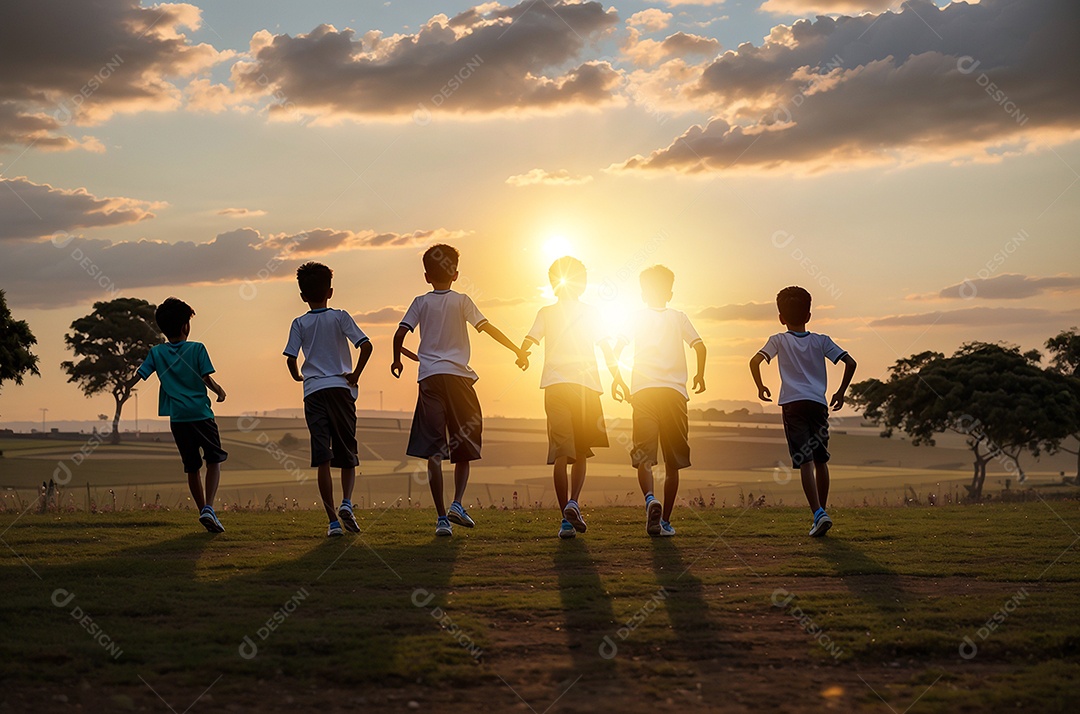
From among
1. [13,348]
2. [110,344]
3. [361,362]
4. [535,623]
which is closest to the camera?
[535,623]

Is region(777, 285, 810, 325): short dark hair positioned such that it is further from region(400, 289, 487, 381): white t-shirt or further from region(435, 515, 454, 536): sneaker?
region(435, 515, 454, 536): sneaker

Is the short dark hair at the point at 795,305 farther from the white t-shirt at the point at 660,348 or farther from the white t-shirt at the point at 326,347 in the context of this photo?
the white t-shirt at the point at 326,347

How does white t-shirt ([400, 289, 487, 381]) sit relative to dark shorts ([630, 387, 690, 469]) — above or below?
above

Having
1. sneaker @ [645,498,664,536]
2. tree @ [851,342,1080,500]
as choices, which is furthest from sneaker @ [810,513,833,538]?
tree @ [851,342,1080,500]

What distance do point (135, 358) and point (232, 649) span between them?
7099 cm

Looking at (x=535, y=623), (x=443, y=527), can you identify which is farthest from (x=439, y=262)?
(x=535, y=623)

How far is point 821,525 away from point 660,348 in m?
2.37

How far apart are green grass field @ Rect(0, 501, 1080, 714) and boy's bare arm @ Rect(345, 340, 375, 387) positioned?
1.54 meters

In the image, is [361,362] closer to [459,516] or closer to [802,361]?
[459,516]

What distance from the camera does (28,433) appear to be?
322ft

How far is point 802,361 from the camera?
10211 millimetres

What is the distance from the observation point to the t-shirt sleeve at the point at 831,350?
→ 10219 mm

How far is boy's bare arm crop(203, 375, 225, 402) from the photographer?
10.0 m

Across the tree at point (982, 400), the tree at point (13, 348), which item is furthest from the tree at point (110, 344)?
the tree at point (982, 400)
